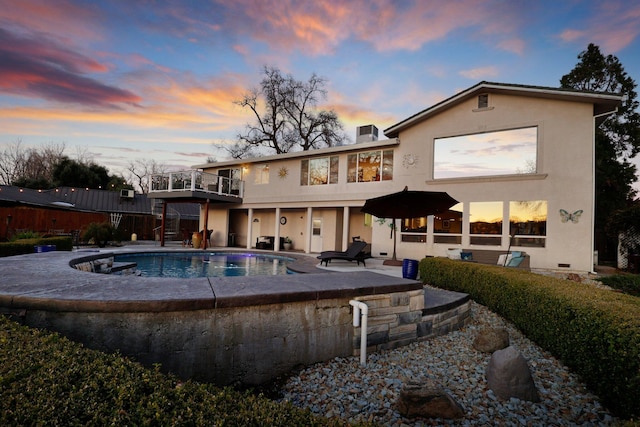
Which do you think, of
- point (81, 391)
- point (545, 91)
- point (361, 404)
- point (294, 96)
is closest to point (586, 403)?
point (361, 404)

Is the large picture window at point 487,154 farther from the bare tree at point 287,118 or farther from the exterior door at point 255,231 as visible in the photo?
the bare tree at point 287,118

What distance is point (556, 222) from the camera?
10445mm

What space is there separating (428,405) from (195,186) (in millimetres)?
15430

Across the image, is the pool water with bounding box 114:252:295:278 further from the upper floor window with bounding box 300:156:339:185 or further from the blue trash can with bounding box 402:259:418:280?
the upper floor window with bounding box 300:156:339:185

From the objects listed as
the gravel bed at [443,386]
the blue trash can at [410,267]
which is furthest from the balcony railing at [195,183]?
the gravel bed at [443,386]

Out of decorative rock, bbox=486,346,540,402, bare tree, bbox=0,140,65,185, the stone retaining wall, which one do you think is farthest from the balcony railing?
bare tree, bbox=0,140,65,185

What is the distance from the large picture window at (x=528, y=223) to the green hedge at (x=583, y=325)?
18.9 ft

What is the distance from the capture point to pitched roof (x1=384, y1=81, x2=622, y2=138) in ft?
32.6

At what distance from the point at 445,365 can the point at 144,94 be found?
14955mm

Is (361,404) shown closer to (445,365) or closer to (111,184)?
(445,365)

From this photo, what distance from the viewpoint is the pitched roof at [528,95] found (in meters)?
9.93

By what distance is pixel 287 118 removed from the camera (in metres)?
27.2

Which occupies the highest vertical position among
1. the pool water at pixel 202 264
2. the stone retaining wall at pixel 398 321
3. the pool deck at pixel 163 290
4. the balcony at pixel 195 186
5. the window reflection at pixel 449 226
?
the balcony at pixel 195 186

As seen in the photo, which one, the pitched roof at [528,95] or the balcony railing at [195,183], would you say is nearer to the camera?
the pitched roof at [528,95]
